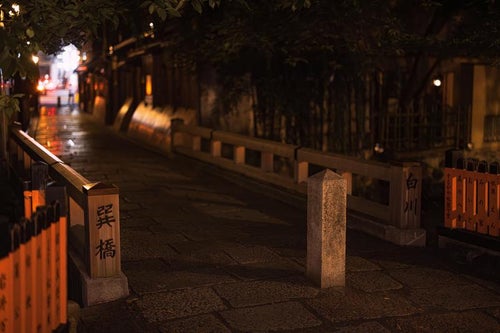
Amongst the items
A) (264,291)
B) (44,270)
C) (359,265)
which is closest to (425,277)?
(359,265)

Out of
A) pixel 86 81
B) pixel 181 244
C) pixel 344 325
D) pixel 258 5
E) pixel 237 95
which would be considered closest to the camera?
pixel 344 325

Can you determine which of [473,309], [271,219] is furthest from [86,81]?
[473,309]

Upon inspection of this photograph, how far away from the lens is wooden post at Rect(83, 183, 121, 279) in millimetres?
6463

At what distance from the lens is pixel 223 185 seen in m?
14.0

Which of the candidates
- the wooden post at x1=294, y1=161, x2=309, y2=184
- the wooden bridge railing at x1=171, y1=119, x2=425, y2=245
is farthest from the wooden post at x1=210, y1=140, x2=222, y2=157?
the wooden post at x1=294, y1=161, x2=309, y2=184

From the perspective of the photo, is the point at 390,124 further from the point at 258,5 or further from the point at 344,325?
the point at 344,325

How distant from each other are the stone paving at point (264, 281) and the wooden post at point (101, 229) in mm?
433

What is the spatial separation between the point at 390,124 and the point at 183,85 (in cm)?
719

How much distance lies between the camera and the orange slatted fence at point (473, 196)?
26.2 feet

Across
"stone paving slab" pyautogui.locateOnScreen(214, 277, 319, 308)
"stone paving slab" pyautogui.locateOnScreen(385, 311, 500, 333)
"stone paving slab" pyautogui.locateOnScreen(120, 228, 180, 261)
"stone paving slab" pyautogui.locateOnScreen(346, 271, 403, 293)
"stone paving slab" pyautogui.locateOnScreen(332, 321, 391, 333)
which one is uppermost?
"stone paving slab" pyautogui.locateOnScreen(120, 228, 180, 261)

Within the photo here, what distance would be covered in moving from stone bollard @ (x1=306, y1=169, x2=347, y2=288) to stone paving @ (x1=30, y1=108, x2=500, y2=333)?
0.60ft

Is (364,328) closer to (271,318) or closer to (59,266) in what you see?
(271,318)

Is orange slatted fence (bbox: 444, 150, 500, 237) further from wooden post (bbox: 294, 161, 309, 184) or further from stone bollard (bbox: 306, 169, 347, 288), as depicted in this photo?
wooden post (bbox: 294, 161, 309, 184)

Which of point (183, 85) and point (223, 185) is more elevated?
point (183, 85)
